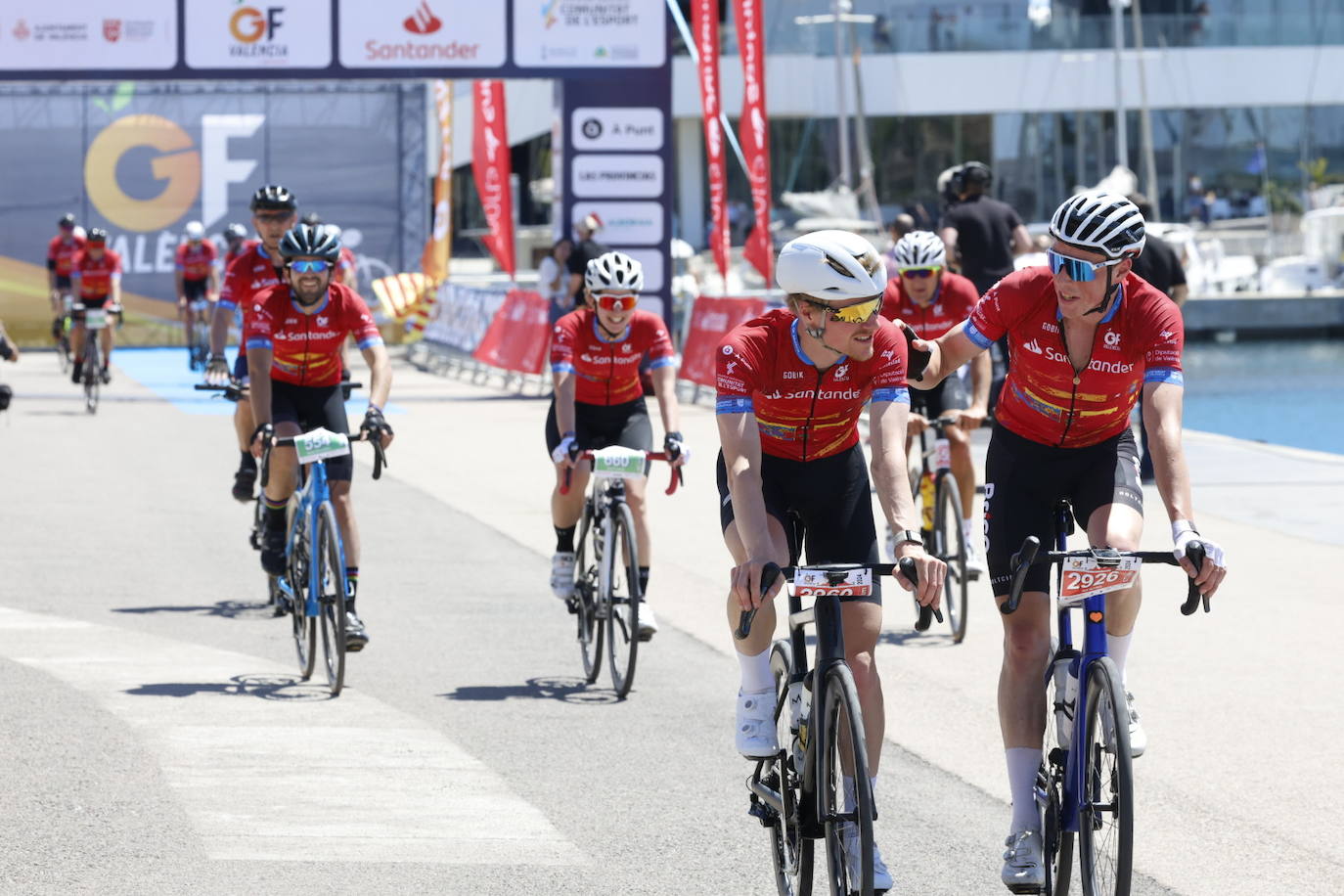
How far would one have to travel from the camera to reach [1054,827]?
513 centimetres

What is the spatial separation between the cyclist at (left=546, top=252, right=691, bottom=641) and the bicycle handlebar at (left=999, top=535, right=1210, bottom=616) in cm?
393

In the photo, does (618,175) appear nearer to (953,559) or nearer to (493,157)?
(493,157)

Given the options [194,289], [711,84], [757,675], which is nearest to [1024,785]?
[757,675]

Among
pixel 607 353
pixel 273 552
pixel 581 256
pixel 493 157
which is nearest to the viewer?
pixel 607 353

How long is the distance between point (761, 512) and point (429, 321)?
26.0 metres

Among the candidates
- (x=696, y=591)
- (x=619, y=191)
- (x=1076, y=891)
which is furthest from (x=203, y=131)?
(x=1076, y=891)

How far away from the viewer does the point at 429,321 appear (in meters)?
30.8

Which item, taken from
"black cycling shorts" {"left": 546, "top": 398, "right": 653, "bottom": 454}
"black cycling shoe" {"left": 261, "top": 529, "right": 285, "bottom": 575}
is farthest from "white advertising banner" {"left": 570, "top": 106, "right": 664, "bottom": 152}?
"black cycling shorts" {"left": 546, "top": 398, "right": 653, "bottom": 454}

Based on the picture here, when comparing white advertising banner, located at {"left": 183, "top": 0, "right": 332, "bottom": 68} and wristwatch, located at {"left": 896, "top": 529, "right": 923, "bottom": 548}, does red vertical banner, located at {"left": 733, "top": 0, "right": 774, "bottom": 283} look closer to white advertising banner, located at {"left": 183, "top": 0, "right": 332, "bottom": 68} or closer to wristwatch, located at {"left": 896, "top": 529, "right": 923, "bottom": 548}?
white advertising banner, located at {"left": 183, "top": 0, "right": 332, "bottom": 68}

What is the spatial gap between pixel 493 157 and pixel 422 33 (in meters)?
6.66

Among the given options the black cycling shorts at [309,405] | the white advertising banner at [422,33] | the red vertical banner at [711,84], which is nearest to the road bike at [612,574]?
the black cycling shorts at [309,405]

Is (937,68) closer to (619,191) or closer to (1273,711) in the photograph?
(619,191)

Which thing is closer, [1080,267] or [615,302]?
[1080,267]

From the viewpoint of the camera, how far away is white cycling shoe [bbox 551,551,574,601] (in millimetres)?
9219
